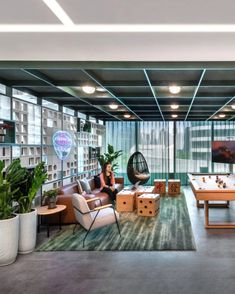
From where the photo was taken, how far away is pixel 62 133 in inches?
245

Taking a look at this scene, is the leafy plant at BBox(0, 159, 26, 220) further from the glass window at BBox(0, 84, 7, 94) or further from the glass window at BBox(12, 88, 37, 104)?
the glass window at BBox(12, 88, 37, 104)

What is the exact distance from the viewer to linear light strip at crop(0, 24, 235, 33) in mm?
1927

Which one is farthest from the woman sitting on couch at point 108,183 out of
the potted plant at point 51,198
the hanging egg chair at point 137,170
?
the potted plant at point 51,198

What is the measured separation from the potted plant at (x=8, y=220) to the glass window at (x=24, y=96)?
4.55 ft

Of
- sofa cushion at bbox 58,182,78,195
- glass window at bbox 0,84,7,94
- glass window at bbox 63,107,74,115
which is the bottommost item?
sofa cushion at bbox 58,182,78,195

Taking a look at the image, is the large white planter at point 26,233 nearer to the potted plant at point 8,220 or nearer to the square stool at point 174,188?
the potted plant at point 8,220

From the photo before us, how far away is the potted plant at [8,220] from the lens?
3609mm

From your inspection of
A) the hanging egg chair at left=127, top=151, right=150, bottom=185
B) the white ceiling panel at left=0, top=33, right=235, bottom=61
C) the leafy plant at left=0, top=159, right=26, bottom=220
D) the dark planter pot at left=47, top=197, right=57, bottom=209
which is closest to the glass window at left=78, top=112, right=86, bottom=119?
the hanging egg chair at left=127, top=151, right=150, bottom=185

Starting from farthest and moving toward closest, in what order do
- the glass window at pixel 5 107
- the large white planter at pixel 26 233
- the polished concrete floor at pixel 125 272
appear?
the glass window at pixel 5 107, the large white planter at pixel 26 233, the polished concrete floor at pixel 125 272

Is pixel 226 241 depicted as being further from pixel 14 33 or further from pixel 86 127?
pixel 86 127

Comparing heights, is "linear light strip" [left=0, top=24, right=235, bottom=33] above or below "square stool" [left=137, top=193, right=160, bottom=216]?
above
